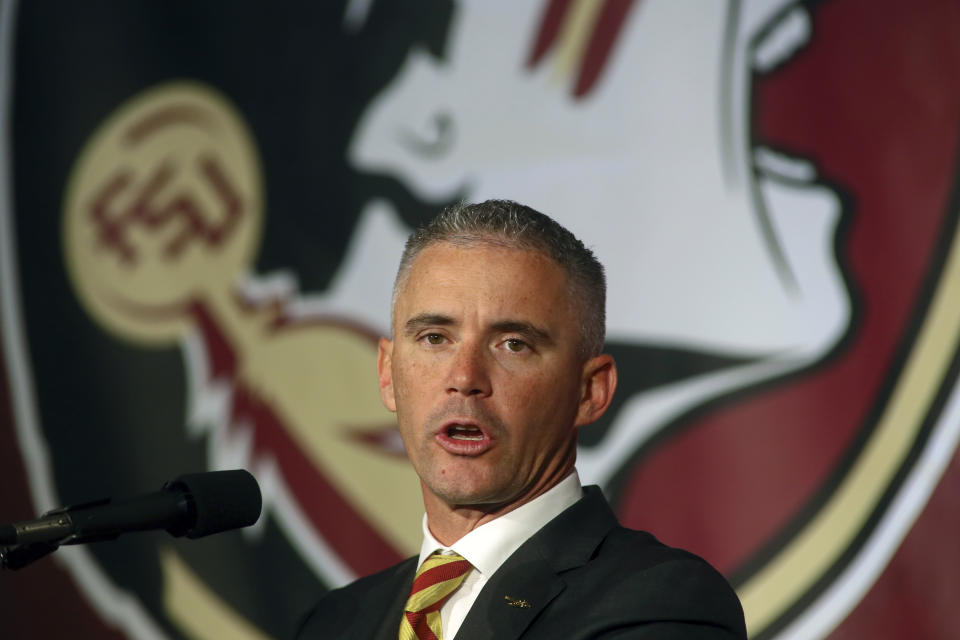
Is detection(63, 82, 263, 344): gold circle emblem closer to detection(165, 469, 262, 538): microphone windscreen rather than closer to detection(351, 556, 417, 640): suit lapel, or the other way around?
detection(351, 556, 417, 640): suit lapel

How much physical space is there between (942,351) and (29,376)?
3.11m

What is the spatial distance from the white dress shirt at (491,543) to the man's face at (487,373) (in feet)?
0.11

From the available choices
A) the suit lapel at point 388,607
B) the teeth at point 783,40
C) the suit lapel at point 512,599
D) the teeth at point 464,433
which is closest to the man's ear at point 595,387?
the teeth at point 464,433

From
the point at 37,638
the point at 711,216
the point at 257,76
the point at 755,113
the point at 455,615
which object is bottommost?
the point at 37,638

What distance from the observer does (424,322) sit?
95.9 inches

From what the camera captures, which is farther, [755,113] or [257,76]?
[257,76]

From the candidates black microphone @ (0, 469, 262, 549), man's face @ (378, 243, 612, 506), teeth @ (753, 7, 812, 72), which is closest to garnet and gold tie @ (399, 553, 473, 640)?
man's face @ (378, 243, 612, 506)

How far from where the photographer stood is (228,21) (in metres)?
4.50

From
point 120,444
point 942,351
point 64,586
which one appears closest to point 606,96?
point 942,351

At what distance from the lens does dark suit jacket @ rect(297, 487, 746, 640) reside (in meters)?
2.13

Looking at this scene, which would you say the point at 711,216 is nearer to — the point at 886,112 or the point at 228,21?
the point at 886,112

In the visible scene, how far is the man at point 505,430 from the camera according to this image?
7.45 ft

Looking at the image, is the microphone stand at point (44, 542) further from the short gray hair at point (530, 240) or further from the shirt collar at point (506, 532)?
the short gray hair at point (530, 240)

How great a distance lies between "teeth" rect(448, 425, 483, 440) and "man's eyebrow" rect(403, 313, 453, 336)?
206 mm
